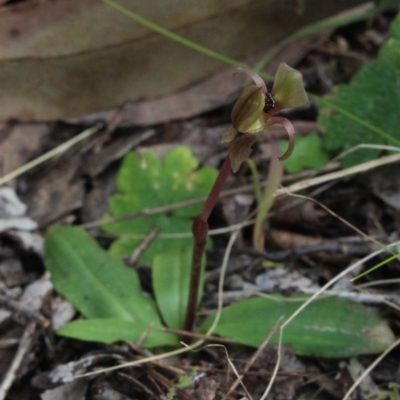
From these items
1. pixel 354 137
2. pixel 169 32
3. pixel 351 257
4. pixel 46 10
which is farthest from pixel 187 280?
pixel 46 10

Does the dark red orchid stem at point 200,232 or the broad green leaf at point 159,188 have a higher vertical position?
the dark red orchid stem at point 200,232

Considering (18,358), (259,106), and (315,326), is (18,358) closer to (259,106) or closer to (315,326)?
(315,326)

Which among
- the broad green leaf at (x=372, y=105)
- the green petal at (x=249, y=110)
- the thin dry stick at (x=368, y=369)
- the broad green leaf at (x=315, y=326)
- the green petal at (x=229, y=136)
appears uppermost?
the green petal at (x=249, y=110)

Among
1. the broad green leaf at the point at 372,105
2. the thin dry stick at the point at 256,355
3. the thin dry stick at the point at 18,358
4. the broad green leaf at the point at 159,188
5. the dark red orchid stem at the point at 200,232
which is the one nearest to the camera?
the dark red orchid stem at the point at 200,232

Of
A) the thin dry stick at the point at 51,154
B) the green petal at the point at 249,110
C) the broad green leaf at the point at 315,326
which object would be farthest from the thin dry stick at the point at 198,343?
the thin dry stick at the point at 51,154

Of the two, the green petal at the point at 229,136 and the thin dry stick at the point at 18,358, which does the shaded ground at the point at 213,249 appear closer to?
the thin dry stick at the point at 18,358

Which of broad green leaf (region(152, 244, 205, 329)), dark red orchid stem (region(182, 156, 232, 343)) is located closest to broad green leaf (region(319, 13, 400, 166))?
broad green leaf (region(152, 244, 205, 329))

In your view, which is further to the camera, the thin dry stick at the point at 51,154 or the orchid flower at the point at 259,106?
the thin dry stick at the point at 51,154
